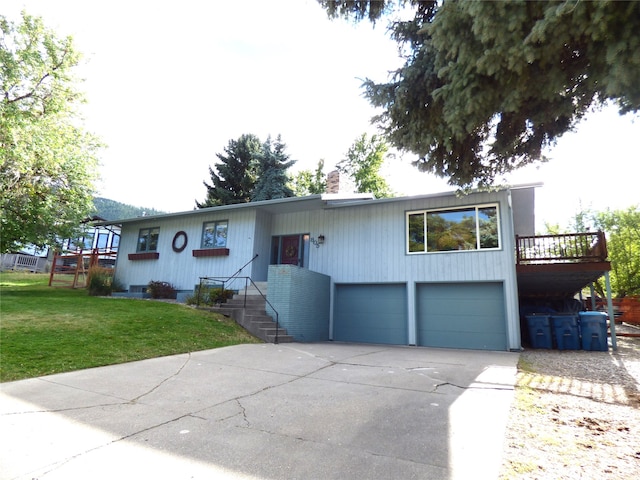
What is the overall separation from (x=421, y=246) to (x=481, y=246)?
177cm

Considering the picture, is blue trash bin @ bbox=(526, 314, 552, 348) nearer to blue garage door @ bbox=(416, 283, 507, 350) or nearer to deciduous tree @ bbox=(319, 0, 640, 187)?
blue garage door @ bbox=(416, 283, 507, 350)

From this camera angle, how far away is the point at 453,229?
11.0m

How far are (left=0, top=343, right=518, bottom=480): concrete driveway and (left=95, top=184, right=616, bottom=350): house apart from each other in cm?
449

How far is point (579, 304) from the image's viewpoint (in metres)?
15.8

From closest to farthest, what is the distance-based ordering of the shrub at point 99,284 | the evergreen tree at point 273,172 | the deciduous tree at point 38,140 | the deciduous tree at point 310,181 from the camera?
the deciduous tree at point 38,140, the shrub at point 99,284, the evergreen tree at point 273,172, the deciduous tree at point 310,181

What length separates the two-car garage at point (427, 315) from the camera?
10.2 meters

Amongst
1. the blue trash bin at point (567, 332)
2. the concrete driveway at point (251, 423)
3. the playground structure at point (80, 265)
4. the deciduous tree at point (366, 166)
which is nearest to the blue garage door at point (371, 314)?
the blue trash bin at point (567, 332)

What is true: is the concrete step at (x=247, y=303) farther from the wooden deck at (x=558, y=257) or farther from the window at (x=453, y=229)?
the wooden deck at (x=558, y=257)

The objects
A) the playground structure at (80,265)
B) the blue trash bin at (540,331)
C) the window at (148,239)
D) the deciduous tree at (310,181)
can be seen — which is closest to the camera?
the blue trash bin at (540,331)

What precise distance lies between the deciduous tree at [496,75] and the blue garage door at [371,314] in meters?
6.11

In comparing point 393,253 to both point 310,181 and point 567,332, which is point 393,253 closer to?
point 567,332

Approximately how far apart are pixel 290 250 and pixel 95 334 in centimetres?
742

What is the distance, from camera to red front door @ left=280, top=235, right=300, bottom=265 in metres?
13.4

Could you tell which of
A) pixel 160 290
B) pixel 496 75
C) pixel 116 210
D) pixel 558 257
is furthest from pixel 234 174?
pixel 116 210
